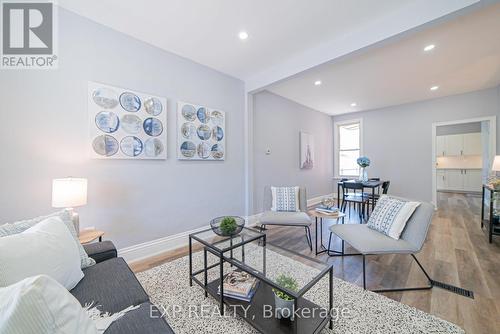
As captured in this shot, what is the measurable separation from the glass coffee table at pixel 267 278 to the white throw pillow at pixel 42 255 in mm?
880

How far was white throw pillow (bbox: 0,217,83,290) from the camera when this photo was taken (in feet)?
3.15

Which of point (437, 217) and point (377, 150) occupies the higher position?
point (377, 150)

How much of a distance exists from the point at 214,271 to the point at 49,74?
8.49 ft

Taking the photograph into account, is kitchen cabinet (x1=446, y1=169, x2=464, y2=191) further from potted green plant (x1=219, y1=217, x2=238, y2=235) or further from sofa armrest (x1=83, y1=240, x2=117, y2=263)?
sofa armrest (x1=83, y1=240, x2=117, y2=263)

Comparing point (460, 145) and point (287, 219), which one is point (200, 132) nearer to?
point (287, 219)

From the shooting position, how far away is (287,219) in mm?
2756

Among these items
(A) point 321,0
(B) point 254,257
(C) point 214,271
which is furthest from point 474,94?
(C) point 214,271

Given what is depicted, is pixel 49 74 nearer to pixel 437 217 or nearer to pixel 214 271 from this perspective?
pixel 214 271

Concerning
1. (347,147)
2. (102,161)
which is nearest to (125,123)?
(102,161)

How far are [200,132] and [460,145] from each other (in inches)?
334

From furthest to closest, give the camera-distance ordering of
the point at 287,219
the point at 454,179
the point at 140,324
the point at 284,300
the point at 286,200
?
the point at 454,179 → the point at 286,200 → the point at 287,219 → the point at 284,300 → the point at 140,324

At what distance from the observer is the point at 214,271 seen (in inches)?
84.1

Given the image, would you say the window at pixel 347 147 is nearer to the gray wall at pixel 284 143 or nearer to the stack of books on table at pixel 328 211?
the gray wall at pixel 284 143

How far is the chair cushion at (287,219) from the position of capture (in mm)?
2705
